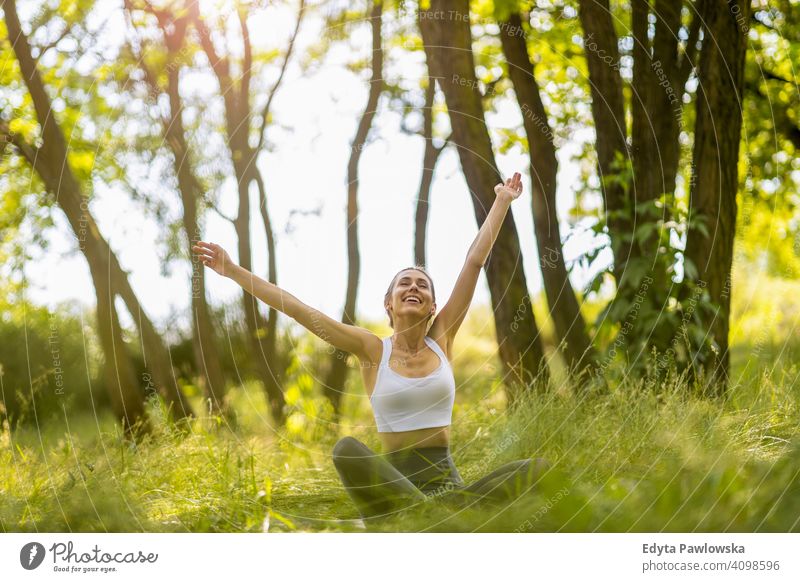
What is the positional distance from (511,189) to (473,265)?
486 millimetres

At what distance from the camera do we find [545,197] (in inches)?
263

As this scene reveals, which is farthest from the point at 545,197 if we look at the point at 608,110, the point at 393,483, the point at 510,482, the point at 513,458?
the point at 393,483

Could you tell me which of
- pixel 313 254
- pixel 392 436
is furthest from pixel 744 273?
pixel 392 436

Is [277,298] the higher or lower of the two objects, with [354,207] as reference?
lower

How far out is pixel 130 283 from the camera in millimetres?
6105

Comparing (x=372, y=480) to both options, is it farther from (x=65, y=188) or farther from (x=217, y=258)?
(x=65, y=188)

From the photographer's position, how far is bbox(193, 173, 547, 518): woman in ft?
13.2

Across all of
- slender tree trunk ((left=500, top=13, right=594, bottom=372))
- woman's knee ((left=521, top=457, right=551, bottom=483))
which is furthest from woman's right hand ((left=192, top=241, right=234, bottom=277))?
slender tree trunk ((left=500, top=13, right=594, bottom=372))

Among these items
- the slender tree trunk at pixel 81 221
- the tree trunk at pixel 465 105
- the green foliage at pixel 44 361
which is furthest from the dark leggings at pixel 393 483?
the green foliage at pixel 44 361

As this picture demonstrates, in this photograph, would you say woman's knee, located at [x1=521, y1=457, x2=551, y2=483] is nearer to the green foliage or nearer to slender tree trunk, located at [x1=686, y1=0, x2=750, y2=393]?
slender tree trunk, located at [x1=686, y1=0, x2=750, y2=393]

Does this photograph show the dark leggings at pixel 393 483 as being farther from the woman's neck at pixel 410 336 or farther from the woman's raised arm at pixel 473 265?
the woman's raised arm at pixel 473 265

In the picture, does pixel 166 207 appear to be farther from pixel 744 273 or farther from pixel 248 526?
pixel 744 273
